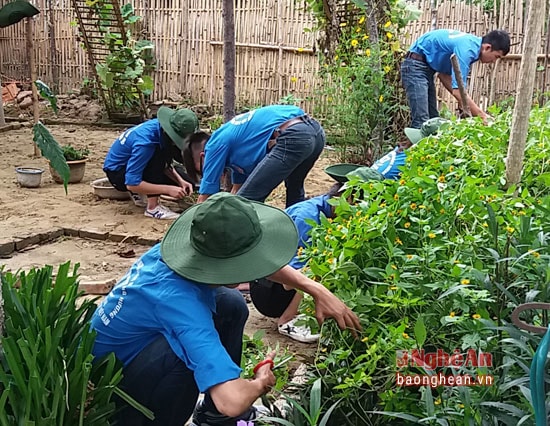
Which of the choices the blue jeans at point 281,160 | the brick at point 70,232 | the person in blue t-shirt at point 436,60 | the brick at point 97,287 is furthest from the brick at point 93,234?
the person in blue t-shirt at point 436,60

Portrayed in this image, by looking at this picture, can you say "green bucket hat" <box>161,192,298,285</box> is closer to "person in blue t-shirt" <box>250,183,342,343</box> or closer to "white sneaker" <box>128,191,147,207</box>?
"person in blue t-shirt" <box>250,183,342,343</box>

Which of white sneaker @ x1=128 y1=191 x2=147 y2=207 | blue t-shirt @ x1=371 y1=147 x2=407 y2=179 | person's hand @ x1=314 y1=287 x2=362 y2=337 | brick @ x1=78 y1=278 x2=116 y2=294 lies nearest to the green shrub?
person's hand @ x1=314 y1=287 x2=362 y2=337

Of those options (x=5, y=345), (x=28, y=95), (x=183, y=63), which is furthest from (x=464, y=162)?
(x=28, y=95)

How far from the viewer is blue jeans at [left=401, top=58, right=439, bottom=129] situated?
6.04 meters

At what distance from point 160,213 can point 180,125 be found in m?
1.10

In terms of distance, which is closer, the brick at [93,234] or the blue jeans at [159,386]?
the blue jeans at [159,386]

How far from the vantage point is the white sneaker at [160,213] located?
585 cm

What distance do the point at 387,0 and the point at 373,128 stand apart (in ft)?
4.76

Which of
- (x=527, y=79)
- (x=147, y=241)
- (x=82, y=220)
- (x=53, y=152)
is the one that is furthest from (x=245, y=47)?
(x=53, y=152)

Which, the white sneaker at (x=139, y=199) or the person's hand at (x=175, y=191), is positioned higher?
the person's hand at (x=175, y=191)

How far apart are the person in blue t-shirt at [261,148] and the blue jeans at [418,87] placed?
192cm

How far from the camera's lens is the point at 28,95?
44.4 ft

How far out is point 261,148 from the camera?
4250 millimetres

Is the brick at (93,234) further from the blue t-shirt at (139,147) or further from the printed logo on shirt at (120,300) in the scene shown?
Answer: the printed logo on shirt at (120,300)
